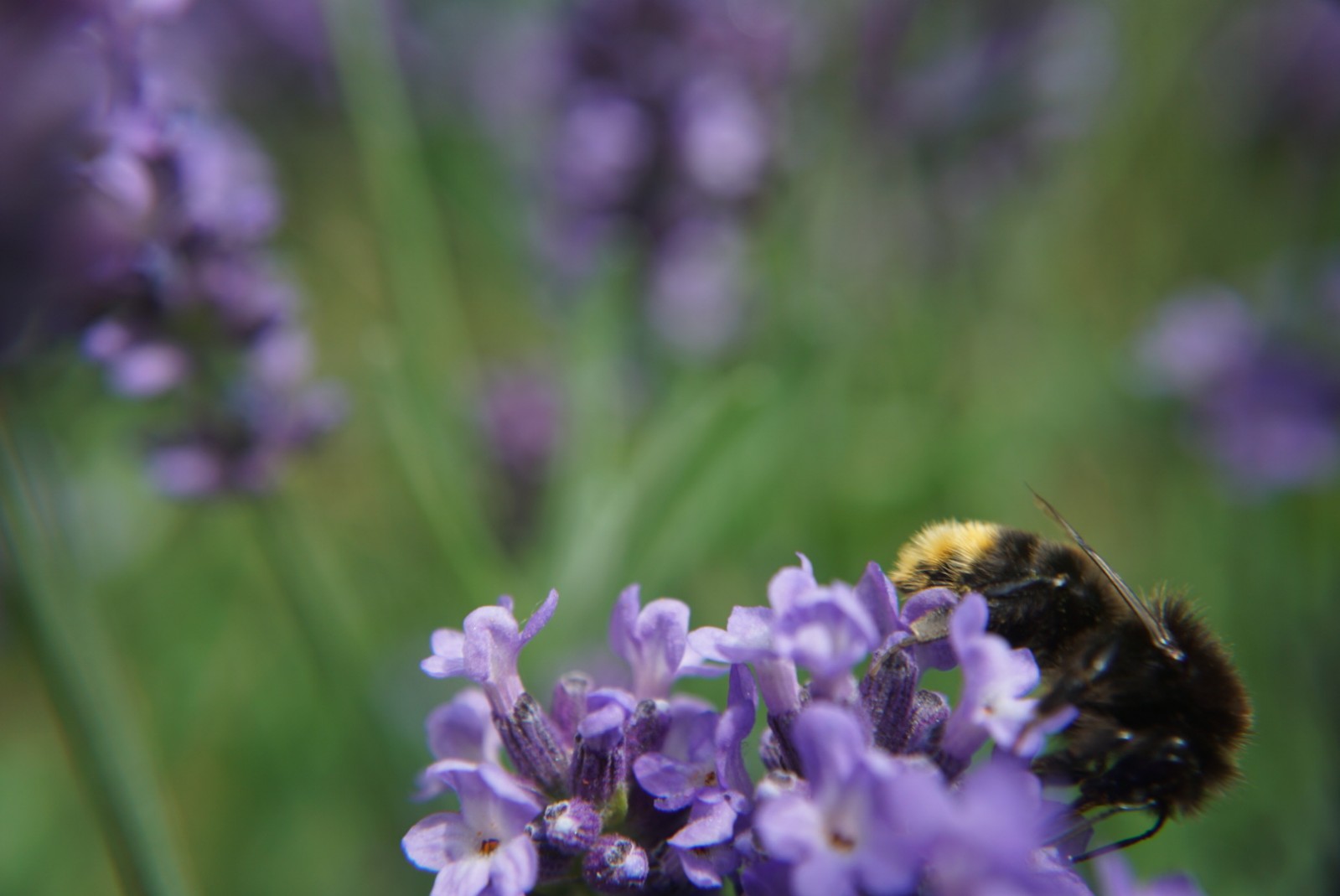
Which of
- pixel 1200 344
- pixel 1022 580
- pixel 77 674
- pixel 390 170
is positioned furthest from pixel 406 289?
pixel 1200 344

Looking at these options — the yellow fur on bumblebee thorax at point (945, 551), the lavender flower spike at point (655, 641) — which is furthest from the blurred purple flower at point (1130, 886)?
the lavender flower spike at point (655, 641)

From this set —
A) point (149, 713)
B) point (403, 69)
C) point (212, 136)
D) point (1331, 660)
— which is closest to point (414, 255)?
point (212, 136)

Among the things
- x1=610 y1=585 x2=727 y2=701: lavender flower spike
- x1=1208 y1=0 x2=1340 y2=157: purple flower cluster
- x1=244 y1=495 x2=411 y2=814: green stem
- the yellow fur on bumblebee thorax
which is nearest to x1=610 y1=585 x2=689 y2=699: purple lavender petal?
x1=610 y1=585 x2=727 y2=701: lavender flower spike

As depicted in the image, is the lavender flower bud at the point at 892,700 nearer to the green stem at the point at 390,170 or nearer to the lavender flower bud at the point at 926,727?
the lavender flower bud at the point at 926,727

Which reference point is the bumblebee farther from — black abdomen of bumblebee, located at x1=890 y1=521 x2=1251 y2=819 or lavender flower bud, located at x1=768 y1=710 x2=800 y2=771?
lavender flower bud, located at x1=768 y1=710 x2=800 y2=771

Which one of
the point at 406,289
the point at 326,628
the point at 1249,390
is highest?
the point at 406,289

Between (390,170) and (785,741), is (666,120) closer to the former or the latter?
(390,170)

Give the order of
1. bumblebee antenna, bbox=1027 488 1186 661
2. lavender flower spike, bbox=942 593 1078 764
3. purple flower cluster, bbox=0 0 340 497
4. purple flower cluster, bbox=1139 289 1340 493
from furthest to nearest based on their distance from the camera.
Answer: purple flower cluster, bbox=1139 289 1340 493 → purple flower cluster, bbox=0 0 340 497 → bumblebee antenna, bbox=1027 488 1186 661 → lavender flower spike, bbox=942 593 1078 764

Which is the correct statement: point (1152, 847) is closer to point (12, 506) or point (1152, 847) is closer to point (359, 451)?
point (12, 506)
